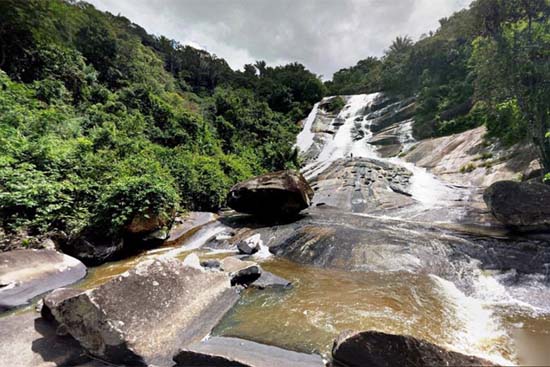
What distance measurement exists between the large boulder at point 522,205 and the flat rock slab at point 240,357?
24.1 ft

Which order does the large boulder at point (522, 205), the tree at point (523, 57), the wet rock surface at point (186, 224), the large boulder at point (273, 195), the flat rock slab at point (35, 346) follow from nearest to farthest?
1. the flat rock slab at point (35, 346)
2. the large boulder at point (522, 205)
3. the tree at point (523, 57)
4. the wet rock surface at point (186, 224)
5. the large boulder at point (273, 195)

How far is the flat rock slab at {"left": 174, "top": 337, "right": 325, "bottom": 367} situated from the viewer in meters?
2.98

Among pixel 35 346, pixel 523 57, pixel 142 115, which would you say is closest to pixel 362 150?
pixel 523 57

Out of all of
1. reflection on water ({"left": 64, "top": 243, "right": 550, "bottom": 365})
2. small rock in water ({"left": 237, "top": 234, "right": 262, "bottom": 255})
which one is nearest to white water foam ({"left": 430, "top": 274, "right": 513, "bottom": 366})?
reflection on water ({"left": 64, "top": 243, "right": 550, "bottom": 365})

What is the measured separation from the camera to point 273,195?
34.8ft

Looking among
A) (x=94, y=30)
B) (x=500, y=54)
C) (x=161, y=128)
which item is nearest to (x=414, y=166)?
(x=500, y=54)

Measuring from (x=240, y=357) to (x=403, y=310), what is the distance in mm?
2917

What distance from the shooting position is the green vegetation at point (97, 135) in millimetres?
7277

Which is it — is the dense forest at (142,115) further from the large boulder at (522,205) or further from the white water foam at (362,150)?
the large boulder at (522,205)

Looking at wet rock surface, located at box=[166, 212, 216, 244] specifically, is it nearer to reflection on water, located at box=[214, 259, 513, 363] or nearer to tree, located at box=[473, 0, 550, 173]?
reflection on water, located at box=[214, 259, 513, 363]

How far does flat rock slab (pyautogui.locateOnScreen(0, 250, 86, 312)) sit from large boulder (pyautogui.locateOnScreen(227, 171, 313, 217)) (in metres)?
6.06

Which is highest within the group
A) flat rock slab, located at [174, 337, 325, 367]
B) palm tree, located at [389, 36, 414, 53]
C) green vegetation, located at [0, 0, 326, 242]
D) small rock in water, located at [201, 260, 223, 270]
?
palm tree, located at [389, 36, 414, 53]

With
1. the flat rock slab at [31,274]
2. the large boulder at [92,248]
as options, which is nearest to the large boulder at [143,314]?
the flat rock slab at [31,274]

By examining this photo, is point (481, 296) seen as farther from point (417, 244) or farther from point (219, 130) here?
point (219, 130)
